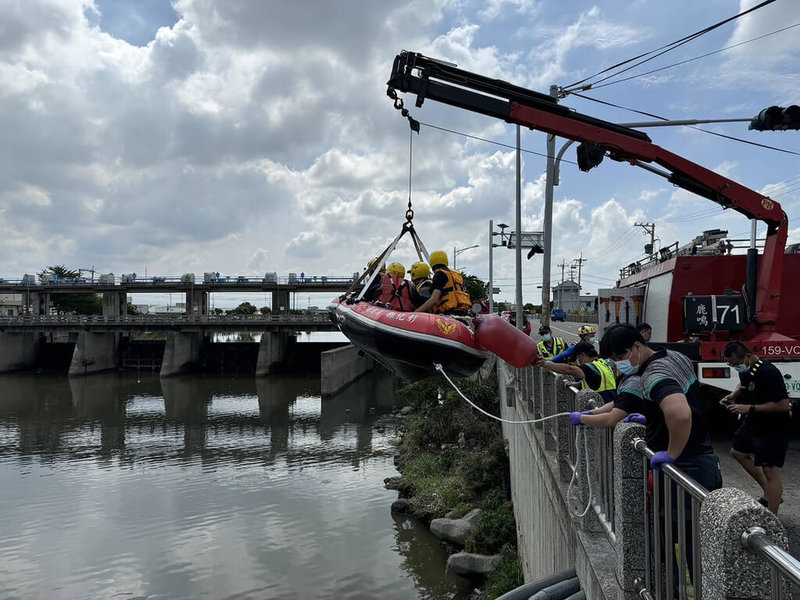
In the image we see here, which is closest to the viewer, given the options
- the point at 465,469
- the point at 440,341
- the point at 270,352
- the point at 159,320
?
the point at 440,341

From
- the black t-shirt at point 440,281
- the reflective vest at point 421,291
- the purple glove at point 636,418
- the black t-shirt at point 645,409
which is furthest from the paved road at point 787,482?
the reflective vest at point 421,291

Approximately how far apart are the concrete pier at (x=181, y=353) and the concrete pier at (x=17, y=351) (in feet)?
43.8

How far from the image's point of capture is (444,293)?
8.98m

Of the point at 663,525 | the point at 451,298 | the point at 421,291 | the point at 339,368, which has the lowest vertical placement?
the point at 339,368

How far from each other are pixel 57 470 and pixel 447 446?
14.6 m

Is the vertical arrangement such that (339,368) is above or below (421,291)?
below

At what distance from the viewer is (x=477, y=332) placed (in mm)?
7891

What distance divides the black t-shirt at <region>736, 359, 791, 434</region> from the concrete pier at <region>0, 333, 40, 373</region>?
194ft

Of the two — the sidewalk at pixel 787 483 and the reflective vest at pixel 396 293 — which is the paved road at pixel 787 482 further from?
the reflective vest at pixel 396 293

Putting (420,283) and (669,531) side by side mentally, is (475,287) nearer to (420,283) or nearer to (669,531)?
(420,283)

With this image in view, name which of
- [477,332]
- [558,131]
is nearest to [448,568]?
[477,332]

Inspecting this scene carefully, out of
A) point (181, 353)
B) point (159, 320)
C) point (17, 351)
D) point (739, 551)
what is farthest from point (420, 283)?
point (17, 351)

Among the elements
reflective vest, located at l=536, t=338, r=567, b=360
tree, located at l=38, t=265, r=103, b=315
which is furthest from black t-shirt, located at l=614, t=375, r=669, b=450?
tree, located at l=38, t=265, r=103, b=315

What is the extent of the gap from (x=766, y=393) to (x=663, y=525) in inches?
103
